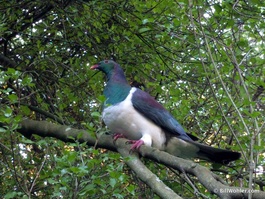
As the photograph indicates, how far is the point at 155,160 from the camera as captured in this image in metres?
3.87

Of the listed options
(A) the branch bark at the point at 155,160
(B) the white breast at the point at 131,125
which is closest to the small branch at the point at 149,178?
(A) the branch bark at the point at 155,160

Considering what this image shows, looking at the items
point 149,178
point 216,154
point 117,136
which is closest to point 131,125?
point 117,136

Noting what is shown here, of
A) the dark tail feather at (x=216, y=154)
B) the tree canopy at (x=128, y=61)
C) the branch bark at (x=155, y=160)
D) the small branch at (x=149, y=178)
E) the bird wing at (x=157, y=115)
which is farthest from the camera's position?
the bird wing at (x=157, y=115)

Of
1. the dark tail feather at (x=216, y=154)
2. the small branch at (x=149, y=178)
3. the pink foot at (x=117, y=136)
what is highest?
the pink foot at (x=117, y=136)

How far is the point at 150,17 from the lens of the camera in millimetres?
5188

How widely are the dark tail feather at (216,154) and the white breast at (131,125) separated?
1.20ft

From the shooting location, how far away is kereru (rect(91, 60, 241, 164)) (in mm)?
4680

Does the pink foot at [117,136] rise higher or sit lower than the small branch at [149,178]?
higher

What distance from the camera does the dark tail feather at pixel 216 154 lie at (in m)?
4.21

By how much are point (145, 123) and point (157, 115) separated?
0.50 ft

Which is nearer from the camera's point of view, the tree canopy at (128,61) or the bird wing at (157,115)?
the tree canopy at (128,61)

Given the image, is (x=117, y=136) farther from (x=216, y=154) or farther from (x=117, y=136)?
(x=216, y=154)

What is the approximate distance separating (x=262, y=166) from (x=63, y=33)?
88.9 inches

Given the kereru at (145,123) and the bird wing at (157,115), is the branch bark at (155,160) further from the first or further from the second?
the bird wing at (157,115)
